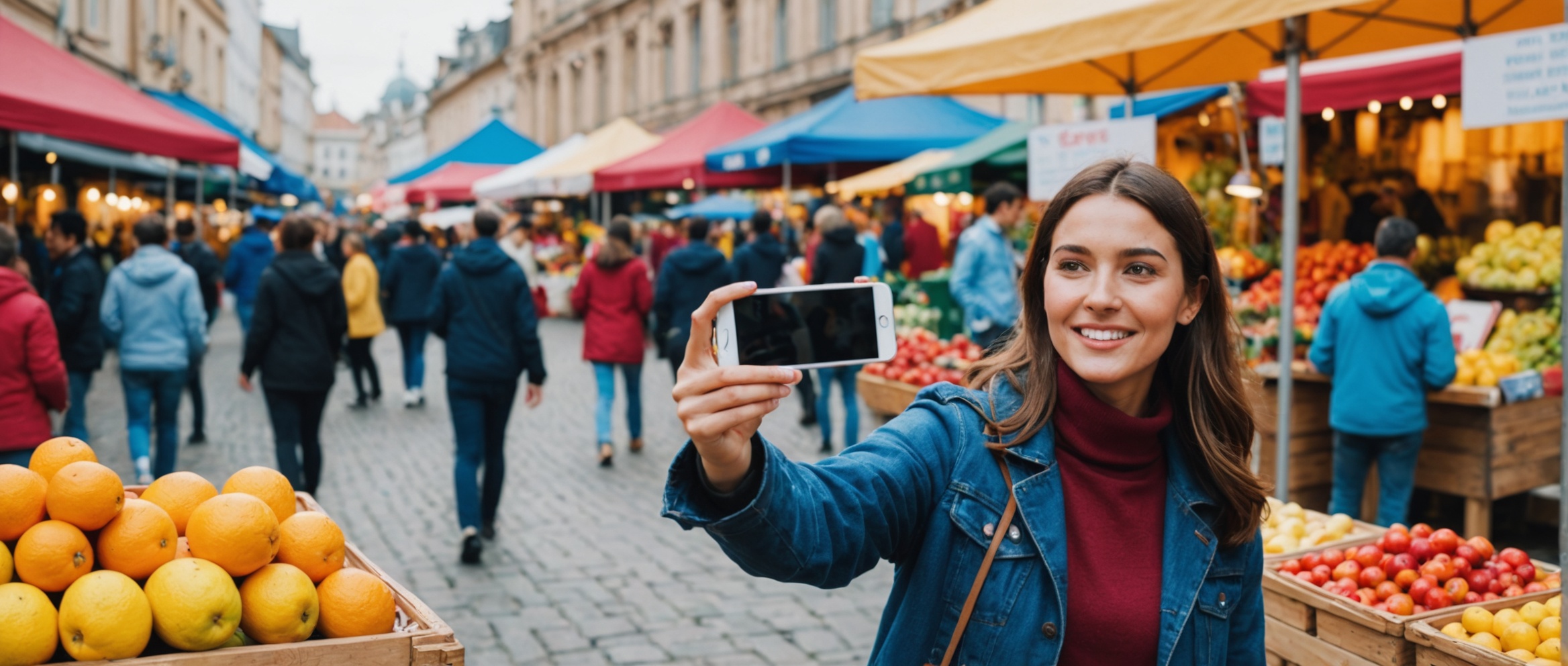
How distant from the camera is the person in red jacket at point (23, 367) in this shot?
15.1ft

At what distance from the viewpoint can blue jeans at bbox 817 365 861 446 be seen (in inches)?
342

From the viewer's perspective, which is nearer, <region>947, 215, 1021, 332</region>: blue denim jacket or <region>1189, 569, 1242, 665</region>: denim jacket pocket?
<region>1189, 569, 1242, 665</region>: denim jacket pocket

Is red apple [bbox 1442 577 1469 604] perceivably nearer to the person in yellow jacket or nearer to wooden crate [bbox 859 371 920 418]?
wooden crate [bbox 859 371 920 418]

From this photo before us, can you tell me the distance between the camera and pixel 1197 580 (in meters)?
1.87

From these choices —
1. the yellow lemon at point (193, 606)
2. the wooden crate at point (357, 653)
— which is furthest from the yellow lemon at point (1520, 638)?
the yellow lemon at point (193, 606)

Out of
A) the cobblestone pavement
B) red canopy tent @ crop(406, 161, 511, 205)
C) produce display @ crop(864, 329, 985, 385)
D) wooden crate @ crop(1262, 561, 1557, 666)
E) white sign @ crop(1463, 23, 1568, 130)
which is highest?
red canopy tent @ crop(406, 161, 511, 205)

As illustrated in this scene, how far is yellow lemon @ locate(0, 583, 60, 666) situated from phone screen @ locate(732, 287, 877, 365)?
151 cm

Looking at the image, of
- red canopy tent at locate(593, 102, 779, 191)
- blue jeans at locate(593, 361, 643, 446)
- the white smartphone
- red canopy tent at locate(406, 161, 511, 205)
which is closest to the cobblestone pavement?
blue jeans at locate(593, 361, 643, 446)

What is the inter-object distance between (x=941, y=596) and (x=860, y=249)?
7864mm

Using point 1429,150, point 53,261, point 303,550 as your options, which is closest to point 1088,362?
point 303,550

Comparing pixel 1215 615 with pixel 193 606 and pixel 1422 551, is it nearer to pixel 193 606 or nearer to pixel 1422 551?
pixel 193 606

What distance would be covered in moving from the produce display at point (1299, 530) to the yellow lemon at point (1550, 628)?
85cm

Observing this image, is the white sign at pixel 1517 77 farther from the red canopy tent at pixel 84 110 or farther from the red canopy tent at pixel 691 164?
the red canopy tent at pixel 691 164

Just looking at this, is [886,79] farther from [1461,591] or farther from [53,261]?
[53,261]
